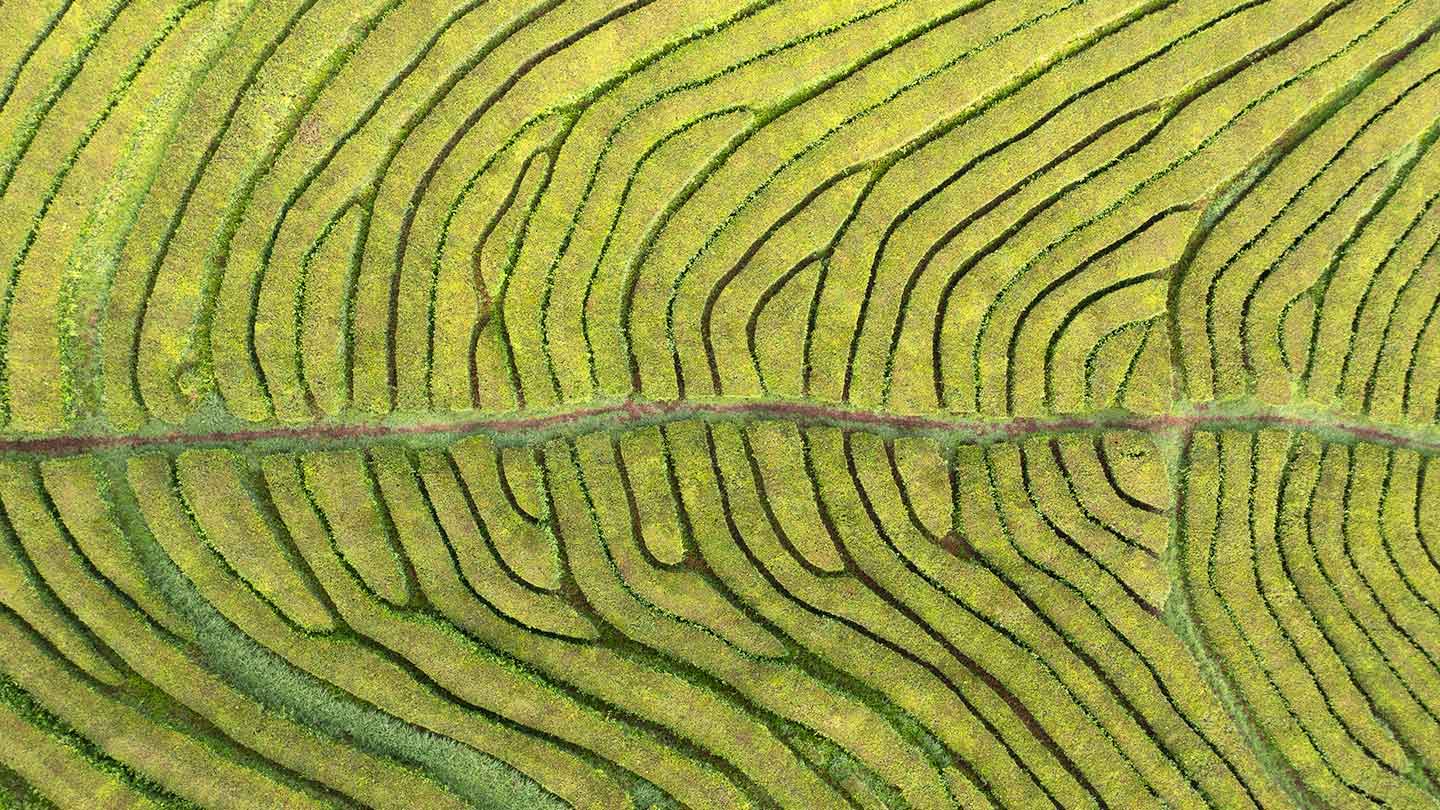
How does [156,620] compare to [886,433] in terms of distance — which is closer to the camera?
[156,620]

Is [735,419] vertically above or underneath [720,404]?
underneath

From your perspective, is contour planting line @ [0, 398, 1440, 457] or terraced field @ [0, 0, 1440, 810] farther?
contour planting line @ [0, 398, 1440, 457]

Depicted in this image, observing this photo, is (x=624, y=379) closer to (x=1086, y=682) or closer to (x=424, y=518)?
(x=424, y=518)

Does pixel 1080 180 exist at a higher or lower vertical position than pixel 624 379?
higher

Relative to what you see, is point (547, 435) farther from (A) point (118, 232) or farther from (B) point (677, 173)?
(A) point (118, 232)

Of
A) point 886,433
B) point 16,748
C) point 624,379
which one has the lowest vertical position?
point 16,748

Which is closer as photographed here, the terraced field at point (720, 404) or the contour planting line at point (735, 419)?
the terraced field at point (720, 404)

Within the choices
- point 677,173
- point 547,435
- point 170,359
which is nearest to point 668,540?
point 547,435
